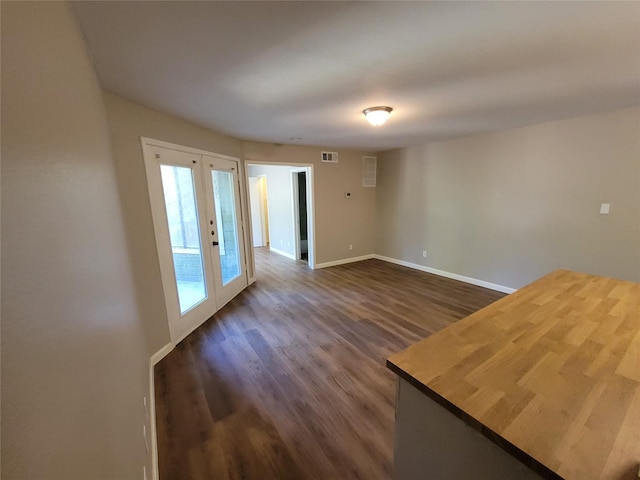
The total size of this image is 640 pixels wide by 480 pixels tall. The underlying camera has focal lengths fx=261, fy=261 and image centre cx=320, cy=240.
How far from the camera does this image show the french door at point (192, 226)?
250 centimetres

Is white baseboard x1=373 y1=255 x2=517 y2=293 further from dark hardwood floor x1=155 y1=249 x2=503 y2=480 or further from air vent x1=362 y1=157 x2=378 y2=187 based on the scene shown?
air vent x1=362 y1=157 x2=378 y2=187

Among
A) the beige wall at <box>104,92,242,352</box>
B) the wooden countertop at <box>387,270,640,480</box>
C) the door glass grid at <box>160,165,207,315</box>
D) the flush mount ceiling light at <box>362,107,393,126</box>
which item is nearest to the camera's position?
the wooden countertop at <box>387,270,640,480</box>

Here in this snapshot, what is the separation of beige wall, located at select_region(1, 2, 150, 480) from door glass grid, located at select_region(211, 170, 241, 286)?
243cm

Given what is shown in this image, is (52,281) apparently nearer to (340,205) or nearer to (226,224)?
(226,224)

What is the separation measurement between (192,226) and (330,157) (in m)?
3.06

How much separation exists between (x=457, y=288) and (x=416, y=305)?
1.02 m

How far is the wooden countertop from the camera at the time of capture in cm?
66

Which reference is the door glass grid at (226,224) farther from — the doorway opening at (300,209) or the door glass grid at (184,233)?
the doorway opening at (300,209)

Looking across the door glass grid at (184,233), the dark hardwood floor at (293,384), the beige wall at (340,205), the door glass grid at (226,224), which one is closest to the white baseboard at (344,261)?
the beige wall at (340,205)

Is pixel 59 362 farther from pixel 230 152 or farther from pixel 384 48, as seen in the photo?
pixel 230 152

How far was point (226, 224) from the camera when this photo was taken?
12.1 ft

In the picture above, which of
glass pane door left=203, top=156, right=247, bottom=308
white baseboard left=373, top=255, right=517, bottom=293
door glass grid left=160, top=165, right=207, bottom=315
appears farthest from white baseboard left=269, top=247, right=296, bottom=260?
door glass grid left=160, top=165, right=207, bottom=315

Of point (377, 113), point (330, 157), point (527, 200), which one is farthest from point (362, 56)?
point (330, 157)

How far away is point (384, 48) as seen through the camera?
1448mm
